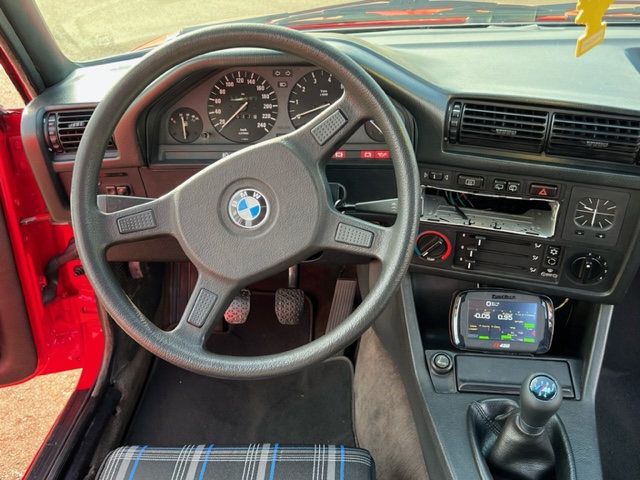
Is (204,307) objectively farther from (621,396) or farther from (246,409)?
(621,396)

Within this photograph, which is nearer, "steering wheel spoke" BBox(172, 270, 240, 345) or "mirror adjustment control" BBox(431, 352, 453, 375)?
"steering wheel spoke" BBox(172, 270, 240, 345)

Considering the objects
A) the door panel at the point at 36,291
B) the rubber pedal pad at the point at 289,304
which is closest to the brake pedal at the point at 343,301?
the rubber pedal pad at the point at 289,304

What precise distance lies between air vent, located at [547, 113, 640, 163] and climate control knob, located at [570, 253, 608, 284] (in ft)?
0.90

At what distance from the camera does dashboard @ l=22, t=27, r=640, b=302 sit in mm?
1485

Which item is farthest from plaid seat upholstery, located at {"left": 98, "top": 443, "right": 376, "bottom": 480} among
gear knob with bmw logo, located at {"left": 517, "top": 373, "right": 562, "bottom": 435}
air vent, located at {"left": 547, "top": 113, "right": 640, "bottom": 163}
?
air vent, located at {"left": 547, "top": 113, "right": 640, "bottom": 163}

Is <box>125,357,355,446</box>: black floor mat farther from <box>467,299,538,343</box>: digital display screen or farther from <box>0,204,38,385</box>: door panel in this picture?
<box>467,299,538,343</box>: digital display screen

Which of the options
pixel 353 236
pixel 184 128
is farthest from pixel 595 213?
pixel 184 128

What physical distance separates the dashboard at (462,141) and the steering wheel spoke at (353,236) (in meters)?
0.21

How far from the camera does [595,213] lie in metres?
1.56

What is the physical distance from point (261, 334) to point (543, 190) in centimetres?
139

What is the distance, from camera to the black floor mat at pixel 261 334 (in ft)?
8.35

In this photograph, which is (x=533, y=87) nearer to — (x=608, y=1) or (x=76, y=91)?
(x=608, y=1)

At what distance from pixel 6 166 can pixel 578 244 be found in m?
1.60

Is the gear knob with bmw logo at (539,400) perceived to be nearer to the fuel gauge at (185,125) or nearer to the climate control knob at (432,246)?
the climate control knob at (432,246)
